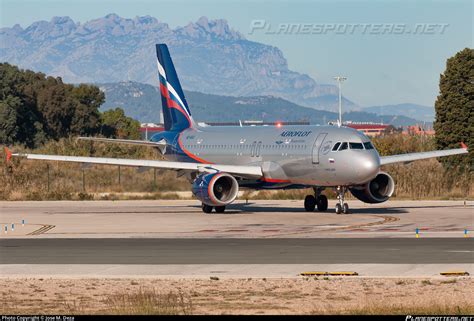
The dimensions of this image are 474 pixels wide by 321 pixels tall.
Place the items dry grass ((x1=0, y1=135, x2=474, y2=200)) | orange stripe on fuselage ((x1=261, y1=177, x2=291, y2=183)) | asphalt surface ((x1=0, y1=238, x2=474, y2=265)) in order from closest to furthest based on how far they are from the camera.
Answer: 1. asphalt surface ((x1=0, y1=238, x2=474, y2=265))
2. orange stripe on fuselage ((x1=261, y1=177, x2=291, y2=183))
3. dry grass ((x1=0, y1=135, x2=474, y2=200))

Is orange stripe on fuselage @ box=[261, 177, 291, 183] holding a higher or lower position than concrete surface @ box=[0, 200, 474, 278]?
higher

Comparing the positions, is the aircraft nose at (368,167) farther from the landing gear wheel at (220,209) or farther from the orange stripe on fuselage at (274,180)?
the landing gear wheel at (220,209)

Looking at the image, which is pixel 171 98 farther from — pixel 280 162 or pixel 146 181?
pixel 280 162

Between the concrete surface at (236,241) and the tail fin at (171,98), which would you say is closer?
the concrete surface at (236,241)

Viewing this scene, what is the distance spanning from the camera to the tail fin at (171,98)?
60812mm

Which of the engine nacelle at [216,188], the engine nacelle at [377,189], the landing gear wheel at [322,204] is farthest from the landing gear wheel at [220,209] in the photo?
the engine nacelle at [377,189]

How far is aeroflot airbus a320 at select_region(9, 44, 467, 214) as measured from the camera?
47.0 m

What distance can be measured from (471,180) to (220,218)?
76.5ft

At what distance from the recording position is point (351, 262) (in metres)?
28.1

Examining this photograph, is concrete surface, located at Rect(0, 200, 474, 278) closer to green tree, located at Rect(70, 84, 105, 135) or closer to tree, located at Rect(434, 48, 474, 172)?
tree, located at Rect(434, 48, 474, 172)

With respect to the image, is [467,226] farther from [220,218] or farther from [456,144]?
[456,144]

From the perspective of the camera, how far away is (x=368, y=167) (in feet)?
151

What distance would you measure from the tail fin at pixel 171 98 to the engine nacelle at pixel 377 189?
13974 millimetres

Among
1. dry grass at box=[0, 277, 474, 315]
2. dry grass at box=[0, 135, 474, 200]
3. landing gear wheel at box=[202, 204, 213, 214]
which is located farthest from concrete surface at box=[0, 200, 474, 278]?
dry grass at box=[0, 135, 474, 200]
